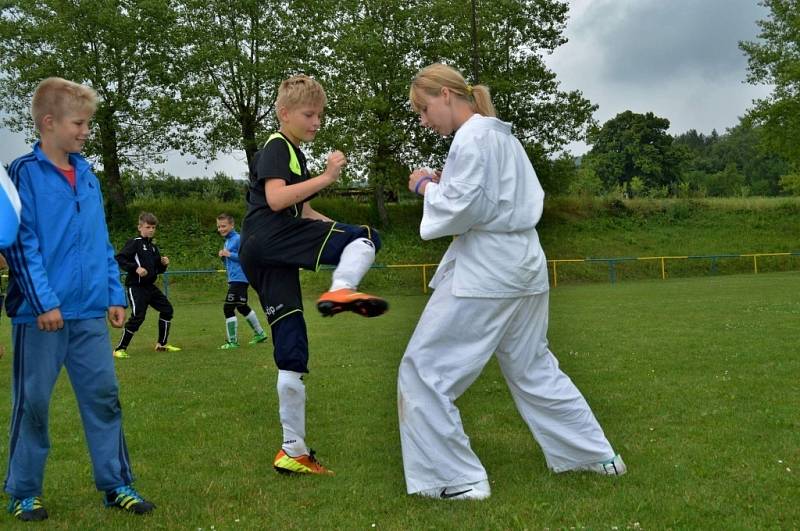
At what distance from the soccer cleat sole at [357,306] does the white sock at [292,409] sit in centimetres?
77

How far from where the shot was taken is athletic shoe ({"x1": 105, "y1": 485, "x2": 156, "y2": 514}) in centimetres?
415

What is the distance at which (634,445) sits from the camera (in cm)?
526

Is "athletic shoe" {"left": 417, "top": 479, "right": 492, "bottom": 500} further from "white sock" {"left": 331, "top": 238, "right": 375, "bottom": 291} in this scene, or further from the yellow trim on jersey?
the yellow trim on jersey

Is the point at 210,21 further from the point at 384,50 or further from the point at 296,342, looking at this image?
the point at 296,342

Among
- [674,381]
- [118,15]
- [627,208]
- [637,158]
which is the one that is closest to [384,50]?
[118,15]

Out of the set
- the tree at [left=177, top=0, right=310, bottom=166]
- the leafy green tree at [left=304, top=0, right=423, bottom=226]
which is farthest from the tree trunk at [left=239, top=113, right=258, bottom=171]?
the leafy green tree at [left=304, top=0, right=423, bottom=226]

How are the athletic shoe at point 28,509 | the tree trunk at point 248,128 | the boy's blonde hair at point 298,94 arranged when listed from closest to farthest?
1. the athletic shoe at point 28,509
2. the boy's blonde hair at point 298,94
3. the tree trunk at point 248,128

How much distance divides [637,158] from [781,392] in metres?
93.2

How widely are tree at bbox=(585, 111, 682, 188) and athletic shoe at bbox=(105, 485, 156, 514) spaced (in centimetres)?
9326

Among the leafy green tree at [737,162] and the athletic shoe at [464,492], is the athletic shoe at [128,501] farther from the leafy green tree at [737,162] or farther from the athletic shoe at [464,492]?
the leafy green tree at [737,162]

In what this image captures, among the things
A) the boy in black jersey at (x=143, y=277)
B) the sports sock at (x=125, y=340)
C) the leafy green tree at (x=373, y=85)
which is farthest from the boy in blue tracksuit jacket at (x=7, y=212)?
the leafy green tree at (x=373, y=85)

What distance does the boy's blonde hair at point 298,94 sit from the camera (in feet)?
15.6

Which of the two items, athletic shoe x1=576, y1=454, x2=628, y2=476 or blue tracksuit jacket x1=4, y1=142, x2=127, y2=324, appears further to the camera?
athletic shoe x1=576, y1=454, x2=628, y2=476

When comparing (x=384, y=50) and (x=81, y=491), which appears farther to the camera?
(x=384, y=50)
